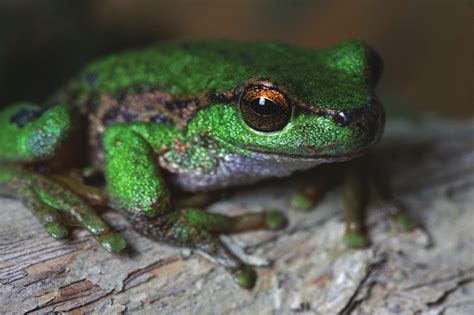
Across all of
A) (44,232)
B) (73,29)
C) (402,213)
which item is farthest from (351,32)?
(44,232)

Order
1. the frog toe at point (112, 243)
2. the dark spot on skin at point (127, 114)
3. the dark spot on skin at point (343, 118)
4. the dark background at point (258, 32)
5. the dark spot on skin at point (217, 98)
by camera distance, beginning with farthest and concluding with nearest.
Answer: the dark background at point (258, 32)
the dark spot on skin at point (127, 114)
the dark spot on skin at point (217, 98)
the frog toe at point (112, 243)
the dark spot on skin at point (343, 118)

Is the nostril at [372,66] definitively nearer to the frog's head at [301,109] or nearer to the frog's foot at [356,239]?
the frog's head at [301,109]

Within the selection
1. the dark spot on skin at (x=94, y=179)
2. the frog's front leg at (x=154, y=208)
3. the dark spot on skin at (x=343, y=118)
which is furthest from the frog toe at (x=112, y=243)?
the dark spot on skin at (x=343, y=118)

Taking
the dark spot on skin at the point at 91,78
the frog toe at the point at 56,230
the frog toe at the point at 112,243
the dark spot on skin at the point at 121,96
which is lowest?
the frog toe at the point at 56,230

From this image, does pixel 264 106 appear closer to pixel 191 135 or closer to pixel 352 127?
pixel 352 127

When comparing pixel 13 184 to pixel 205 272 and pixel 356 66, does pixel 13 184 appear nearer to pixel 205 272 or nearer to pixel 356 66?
pixel 205 272

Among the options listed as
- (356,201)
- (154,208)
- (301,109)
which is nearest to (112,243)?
(154,208)

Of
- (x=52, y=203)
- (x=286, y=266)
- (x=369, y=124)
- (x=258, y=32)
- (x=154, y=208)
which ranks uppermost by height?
(x=258, y=32)
